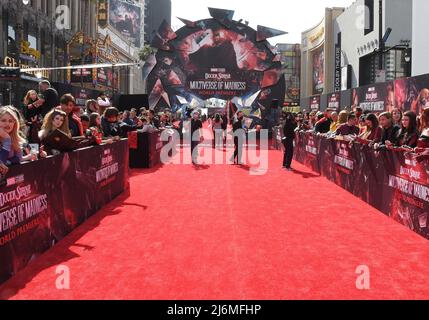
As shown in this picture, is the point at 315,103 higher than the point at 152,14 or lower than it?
lower

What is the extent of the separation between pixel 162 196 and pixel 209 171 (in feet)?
15.9

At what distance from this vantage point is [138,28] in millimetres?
118062

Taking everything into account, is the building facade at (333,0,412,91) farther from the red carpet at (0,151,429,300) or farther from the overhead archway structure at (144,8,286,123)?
the red carpet at (0,151,429,300)

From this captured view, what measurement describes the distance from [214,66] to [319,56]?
26.9 m

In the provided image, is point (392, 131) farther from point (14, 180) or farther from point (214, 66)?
point (214, 66)

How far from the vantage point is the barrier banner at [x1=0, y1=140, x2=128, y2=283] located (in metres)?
4.96

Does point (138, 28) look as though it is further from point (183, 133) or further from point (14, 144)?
point (14, 144)

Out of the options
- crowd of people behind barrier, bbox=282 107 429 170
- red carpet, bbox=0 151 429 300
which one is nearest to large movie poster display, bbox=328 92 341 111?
crowd of people behind barrier, bbox=282 107 429 170

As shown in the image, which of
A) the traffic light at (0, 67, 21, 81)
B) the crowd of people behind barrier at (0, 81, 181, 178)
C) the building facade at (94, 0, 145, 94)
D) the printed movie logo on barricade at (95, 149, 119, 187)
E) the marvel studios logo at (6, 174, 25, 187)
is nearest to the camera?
the marvel studios logo at (6, 174, 25, 187)

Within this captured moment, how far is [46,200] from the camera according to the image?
6027 mm

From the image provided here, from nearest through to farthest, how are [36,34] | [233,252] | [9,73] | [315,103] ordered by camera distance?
[233,252] < [9,73] < [315,103] < [36,34]

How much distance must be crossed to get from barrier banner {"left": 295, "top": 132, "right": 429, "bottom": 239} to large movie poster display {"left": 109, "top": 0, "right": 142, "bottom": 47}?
106358 millimetres

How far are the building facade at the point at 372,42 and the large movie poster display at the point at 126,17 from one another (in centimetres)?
7370

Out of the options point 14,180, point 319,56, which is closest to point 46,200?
point 14,180
